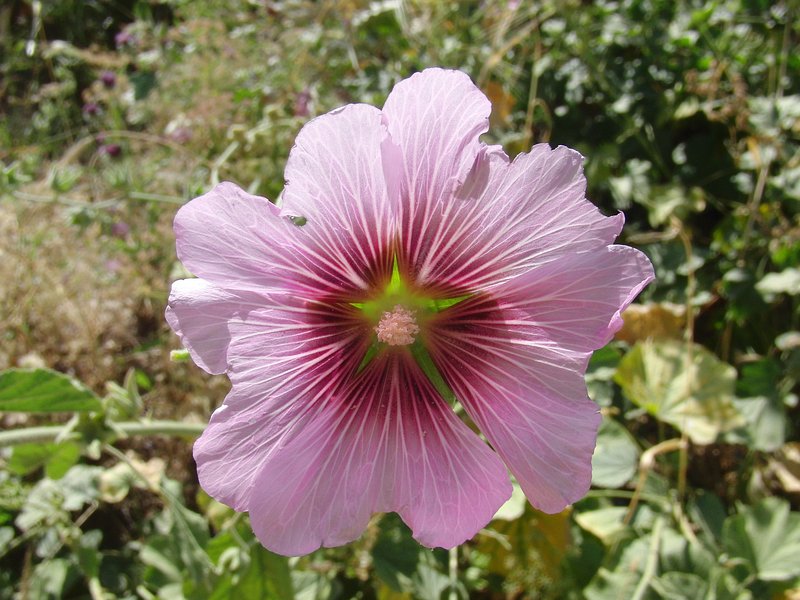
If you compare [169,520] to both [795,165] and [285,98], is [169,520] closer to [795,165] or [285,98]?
[285,98]

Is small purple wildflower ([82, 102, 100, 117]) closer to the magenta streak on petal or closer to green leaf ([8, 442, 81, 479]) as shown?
green leaf ([8, 442, 81, 479])

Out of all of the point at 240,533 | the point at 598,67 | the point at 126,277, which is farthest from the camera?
the point at 126,277

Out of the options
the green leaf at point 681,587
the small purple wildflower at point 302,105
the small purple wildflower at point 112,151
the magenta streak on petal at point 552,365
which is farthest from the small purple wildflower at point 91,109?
the green leaf at point 681,587

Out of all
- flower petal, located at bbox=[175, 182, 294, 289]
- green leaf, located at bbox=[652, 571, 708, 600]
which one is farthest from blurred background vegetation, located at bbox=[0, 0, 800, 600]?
flower petal, located at bbox=[175, 182, 294, 289]

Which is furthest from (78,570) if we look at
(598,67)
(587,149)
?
(598,67)

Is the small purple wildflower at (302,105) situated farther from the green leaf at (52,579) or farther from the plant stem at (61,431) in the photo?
the green leaf at (52,579)

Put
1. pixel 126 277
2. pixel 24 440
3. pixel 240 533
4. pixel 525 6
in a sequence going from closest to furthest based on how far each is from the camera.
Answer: pixel 24 440, pixel 240 533, pixel 525 6, pixel 126 277
